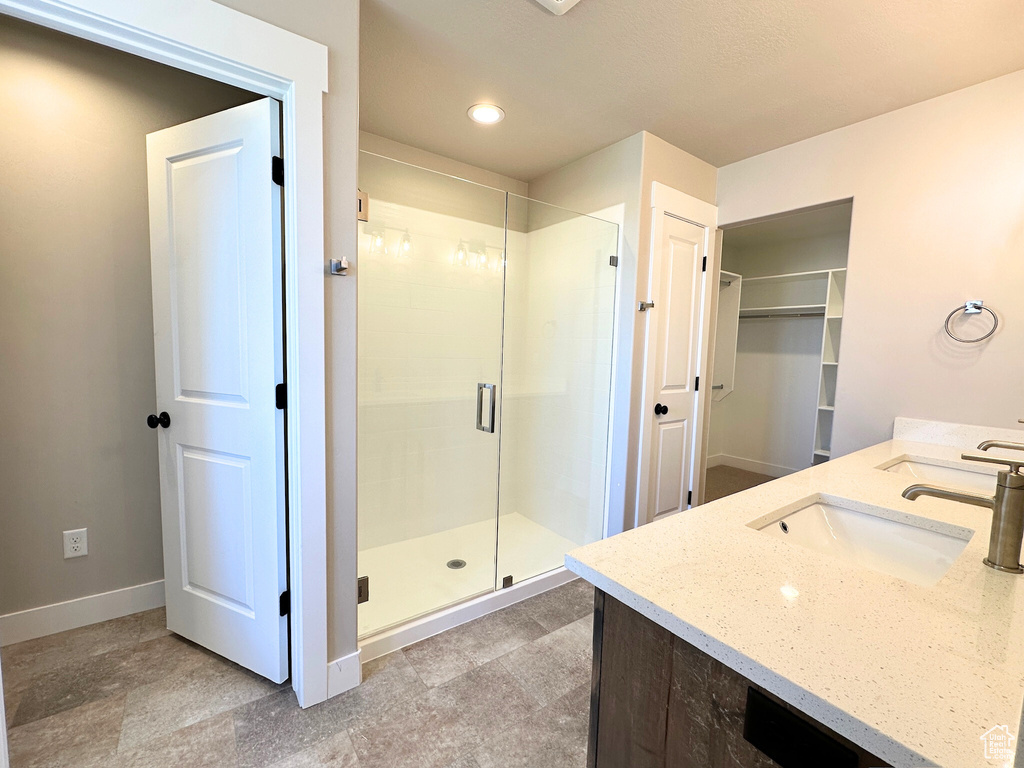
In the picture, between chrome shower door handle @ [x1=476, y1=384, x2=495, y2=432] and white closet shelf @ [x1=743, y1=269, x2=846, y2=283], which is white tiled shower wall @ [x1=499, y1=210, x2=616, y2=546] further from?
white closet shelf @ [x1=743, y1=269, x2=846, y2=283]

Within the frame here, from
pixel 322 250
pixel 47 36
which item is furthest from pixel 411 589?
pixel 47 36

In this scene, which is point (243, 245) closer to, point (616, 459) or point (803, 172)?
point (616, 459)

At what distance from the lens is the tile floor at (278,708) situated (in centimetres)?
132

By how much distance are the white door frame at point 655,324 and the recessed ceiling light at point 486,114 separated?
895 mm

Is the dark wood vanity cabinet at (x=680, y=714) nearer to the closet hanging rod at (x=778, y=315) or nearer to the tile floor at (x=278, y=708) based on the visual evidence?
the tile floor at (x=278, y=708)

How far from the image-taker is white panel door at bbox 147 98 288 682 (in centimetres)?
146

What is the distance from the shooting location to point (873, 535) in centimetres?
113

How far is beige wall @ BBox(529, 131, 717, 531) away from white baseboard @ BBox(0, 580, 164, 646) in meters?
2.33

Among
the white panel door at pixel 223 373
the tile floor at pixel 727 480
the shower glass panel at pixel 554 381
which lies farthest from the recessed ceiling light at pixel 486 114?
the tile floor at pixel 727 480

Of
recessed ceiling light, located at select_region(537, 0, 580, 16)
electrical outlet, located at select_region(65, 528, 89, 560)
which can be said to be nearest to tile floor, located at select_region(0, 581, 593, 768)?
electrical outlet, located at select_region(65, 528, 89, 560)

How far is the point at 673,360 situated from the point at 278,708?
2.46 m

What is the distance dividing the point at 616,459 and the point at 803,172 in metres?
1.88

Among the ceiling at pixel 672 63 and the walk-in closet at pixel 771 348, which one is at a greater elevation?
the ceiling at pixel 672 63

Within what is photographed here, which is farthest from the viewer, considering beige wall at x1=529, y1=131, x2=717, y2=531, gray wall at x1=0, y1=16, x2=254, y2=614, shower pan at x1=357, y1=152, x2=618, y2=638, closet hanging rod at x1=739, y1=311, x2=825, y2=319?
closet hanging rod at x1=739, y1=311, x2=825, y2=319
